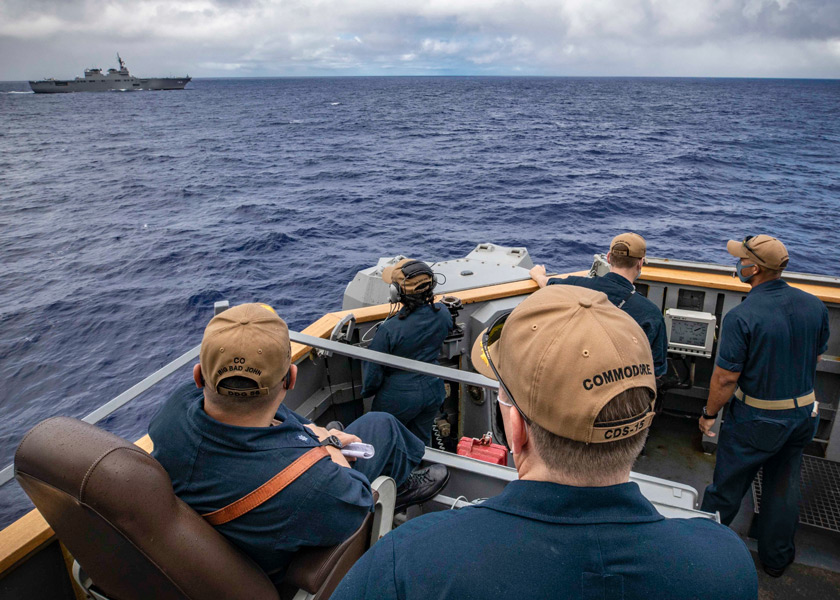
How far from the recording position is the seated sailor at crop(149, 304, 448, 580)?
5.86ft

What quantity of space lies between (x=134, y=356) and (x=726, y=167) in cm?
3494

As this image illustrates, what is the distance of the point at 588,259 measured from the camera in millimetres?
16609

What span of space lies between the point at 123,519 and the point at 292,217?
22.1m

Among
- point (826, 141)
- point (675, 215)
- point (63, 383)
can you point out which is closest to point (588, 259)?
point (675, 215)

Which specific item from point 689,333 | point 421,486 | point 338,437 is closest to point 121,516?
point 338,437

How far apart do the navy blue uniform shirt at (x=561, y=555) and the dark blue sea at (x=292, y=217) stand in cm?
781

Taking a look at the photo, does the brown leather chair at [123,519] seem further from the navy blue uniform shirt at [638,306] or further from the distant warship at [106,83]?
the distant warship at [106,83]

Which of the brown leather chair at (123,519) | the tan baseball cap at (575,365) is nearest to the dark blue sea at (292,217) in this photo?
the brown leather chair at (123,519)

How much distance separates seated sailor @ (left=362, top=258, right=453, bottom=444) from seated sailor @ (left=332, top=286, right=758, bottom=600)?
2.55m

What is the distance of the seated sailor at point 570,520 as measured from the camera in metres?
0.96

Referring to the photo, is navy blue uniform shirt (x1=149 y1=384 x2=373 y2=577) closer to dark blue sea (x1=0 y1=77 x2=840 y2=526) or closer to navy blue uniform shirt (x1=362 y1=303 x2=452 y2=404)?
navy blue uniform shirt (x1=362 y1=303 x2=452 y2=404)

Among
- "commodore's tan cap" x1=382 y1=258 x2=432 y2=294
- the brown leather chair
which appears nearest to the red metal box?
"commodore's tan cap" x1=382 y1=258 x2=432 y2=294

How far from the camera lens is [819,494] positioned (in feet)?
12.8

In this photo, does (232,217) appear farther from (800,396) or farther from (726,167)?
(726,167)
